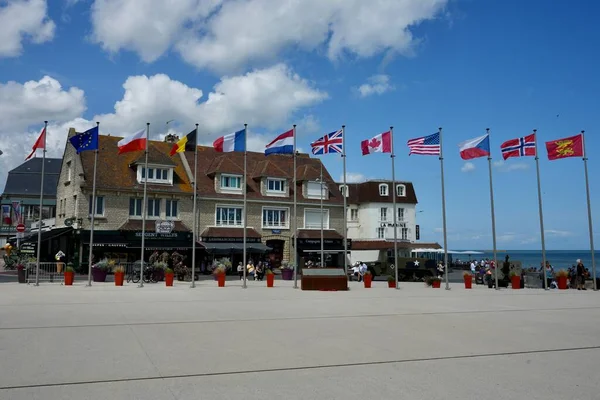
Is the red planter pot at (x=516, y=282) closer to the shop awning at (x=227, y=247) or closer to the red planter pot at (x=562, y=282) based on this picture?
the red planter pot at (x=562, y=282)

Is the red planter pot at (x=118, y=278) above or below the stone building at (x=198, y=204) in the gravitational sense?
below

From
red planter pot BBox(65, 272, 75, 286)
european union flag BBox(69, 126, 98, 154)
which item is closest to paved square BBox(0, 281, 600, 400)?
red planter pot BBox(65, 272, 75, 286)

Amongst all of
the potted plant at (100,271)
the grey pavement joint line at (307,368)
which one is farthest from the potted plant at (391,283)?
the grey pavement joint line at (307,368)

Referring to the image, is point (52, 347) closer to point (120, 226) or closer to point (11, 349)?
point (11, 349)

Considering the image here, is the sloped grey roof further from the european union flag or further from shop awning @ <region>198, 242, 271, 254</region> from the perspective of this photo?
the european union flag

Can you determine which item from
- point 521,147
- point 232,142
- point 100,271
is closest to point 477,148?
point 521,147

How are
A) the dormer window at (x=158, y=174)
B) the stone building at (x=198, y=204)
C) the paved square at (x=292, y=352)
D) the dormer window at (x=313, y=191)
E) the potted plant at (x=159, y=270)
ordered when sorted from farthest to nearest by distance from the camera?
the dormer window at (x=313, y=191) → the dormer window at (x=158, y=174) → the stone building at (x=198, y=204) → the potted plant at (x=159, y=270) → the paved square at (x=292, y=352)

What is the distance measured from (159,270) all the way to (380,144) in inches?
557

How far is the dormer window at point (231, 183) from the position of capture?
47.5m

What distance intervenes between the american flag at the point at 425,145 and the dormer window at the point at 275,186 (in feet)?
78.8

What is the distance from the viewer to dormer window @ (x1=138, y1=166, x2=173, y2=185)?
43781 millimetres

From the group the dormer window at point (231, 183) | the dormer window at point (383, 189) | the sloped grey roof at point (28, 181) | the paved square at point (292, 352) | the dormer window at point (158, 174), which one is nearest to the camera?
the paved square at point (292, 352)

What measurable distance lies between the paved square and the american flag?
10.6 m

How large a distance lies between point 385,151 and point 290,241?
74.7ft
